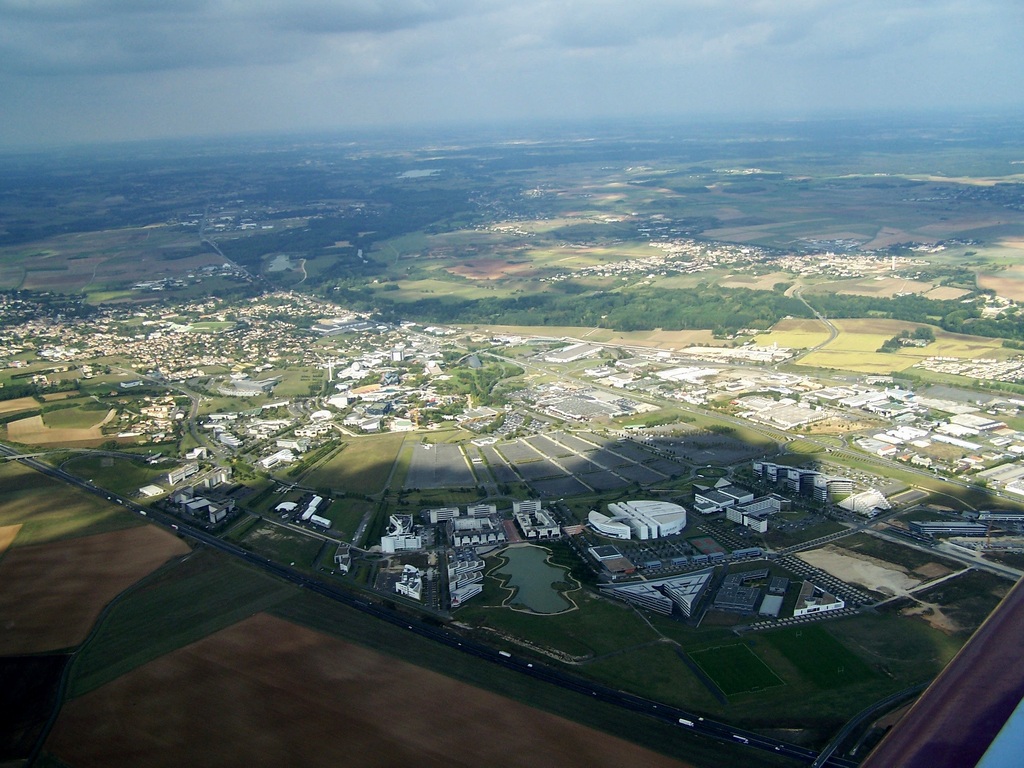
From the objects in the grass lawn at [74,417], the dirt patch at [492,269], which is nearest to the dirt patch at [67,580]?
the grass lawn at [74,417]

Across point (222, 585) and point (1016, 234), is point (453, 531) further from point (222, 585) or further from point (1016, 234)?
point (1016, 234)

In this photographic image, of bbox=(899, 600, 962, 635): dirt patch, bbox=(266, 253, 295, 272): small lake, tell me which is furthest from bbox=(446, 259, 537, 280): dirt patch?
bbox=(899, 600, 962, 635): dirt patch

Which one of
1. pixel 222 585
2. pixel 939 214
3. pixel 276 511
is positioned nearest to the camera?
pixel 222 585

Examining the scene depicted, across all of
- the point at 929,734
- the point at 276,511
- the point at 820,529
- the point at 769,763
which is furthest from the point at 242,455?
the point at 929,734

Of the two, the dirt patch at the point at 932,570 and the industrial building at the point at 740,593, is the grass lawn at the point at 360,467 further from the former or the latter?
the dirt patch at the point at 932,570

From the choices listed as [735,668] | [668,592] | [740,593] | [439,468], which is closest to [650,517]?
[668,592]
